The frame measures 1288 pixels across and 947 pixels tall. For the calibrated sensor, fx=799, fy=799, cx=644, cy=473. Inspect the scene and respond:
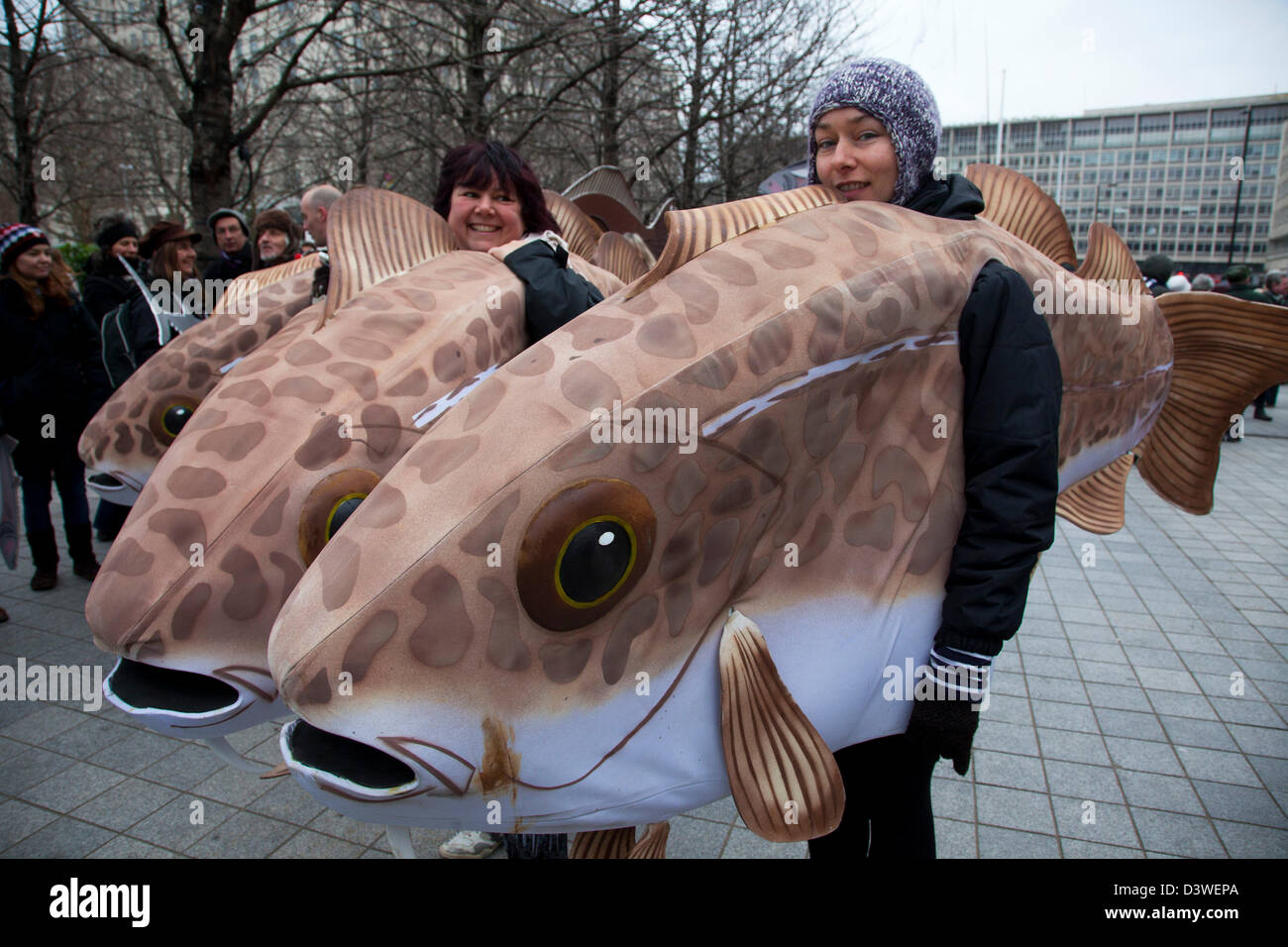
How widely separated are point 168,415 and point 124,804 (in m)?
1.69

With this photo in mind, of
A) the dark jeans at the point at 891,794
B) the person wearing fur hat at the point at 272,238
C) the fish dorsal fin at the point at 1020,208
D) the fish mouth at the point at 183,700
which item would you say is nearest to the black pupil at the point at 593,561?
the fish mouth at the point at 183,700

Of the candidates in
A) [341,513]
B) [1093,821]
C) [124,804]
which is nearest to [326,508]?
[341,513]

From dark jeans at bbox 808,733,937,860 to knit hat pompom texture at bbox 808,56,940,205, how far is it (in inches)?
48.6

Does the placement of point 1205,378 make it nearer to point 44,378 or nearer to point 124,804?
point 124,804

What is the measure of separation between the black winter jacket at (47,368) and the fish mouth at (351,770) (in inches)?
205

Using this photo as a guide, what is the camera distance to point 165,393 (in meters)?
2.65

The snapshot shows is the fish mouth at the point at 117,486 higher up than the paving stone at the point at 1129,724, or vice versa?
the fish mouth at the point at 117,486

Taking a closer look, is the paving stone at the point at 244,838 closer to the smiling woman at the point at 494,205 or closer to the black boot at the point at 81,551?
the smiling woman at the point at 494,205

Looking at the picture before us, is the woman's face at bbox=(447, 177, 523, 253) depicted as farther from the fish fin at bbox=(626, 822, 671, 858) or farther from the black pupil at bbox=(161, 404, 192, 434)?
the fish fin at bbox=(626, 822, 671, 858)

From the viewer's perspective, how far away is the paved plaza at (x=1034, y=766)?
2971 millimetres

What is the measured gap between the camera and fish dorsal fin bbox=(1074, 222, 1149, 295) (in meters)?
2.38

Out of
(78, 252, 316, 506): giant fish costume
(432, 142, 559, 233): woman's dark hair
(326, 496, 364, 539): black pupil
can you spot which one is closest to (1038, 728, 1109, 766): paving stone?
(432, 142, 559, 233): woman's dark hair
